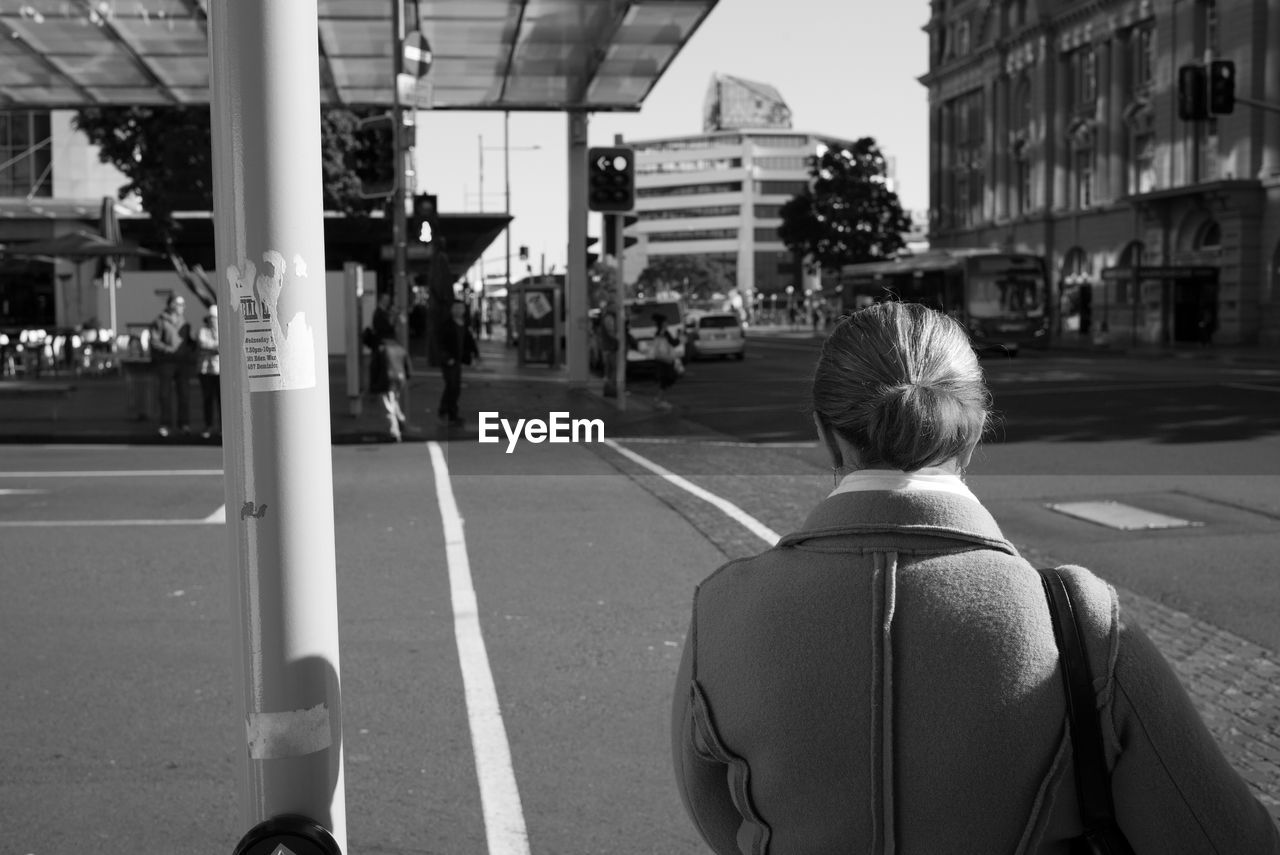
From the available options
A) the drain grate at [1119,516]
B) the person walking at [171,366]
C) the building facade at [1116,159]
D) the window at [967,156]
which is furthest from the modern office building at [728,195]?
the drain grate at [1119,516]

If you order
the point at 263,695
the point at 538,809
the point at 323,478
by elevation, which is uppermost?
the point at 323,478

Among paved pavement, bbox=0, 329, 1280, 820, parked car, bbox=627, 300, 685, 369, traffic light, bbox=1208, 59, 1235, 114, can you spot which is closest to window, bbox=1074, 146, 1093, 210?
parked car, bbox=627, 300, 685, 369

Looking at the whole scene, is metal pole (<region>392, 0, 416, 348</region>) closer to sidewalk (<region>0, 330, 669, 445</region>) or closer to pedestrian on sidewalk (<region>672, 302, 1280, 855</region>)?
sidewalk (<region>0, 330, 669, 445</region>)

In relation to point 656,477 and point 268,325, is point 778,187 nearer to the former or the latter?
point 656,477

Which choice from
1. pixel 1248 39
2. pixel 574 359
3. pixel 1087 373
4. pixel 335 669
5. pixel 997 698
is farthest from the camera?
pixel 1248 39

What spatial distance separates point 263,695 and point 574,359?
79.5 ft

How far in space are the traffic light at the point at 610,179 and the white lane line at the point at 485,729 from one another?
12.0 metres

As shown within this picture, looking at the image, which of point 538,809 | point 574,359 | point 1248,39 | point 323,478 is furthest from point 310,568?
point 1248,39

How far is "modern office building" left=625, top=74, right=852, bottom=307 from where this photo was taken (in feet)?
541

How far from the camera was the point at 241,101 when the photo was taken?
252 cm

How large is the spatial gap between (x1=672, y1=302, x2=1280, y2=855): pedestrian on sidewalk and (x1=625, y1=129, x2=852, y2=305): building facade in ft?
529

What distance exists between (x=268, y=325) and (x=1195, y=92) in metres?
26.4

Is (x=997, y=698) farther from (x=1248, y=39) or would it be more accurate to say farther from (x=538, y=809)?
(x=1248, y=39)

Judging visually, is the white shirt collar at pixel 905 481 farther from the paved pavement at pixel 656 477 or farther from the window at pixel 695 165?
the window at pixel 695 165
